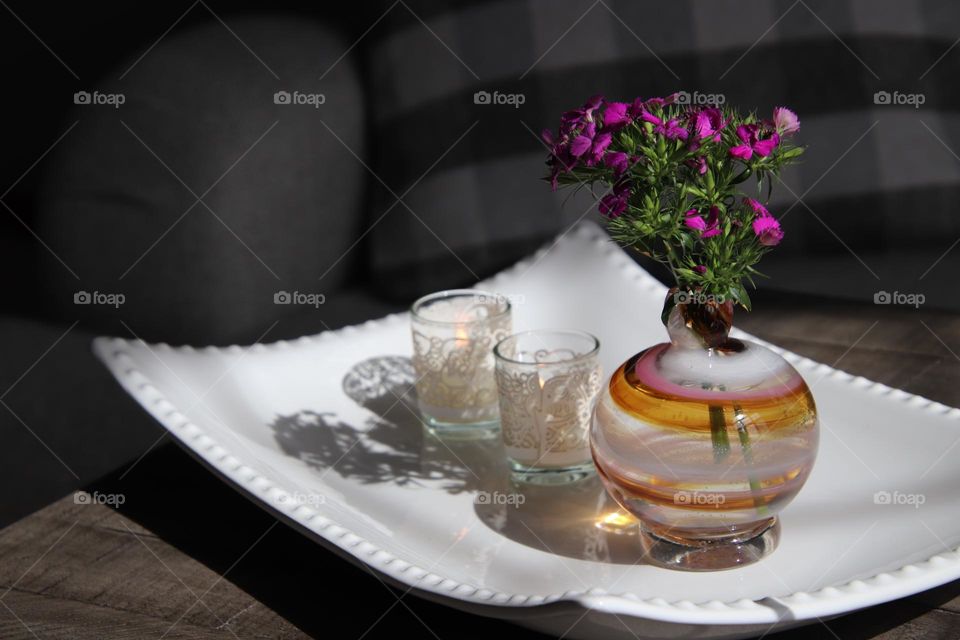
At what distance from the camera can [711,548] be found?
2.40 feet

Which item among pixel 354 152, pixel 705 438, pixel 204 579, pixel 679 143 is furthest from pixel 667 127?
pixel 354 152

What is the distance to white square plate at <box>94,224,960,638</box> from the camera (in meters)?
0.66

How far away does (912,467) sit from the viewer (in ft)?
2.66

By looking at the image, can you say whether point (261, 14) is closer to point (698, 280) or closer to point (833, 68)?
point (833, 68)

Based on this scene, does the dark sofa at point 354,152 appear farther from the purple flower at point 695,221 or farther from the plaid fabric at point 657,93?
the purple flower at point 695,221

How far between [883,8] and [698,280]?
91 centimetres

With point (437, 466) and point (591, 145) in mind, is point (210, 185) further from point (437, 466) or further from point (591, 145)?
point (591, 145)

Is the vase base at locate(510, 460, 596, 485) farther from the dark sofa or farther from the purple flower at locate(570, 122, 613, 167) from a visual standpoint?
the dark sofa

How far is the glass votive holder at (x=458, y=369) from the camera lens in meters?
0.92

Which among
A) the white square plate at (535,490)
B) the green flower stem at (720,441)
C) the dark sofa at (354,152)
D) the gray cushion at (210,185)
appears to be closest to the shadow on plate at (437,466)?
the white square plate at (535,490)

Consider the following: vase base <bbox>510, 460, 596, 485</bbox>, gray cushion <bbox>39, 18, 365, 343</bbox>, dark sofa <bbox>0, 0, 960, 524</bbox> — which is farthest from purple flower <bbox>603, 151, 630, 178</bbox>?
gray cushion <bbox>39, 18, 365, 343</bbox>

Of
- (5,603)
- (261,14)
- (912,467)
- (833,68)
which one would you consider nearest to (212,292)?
(261,14)

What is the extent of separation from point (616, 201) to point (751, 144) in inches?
3.3

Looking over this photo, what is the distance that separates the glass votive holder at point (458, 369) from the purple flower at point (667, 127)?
0.30m
